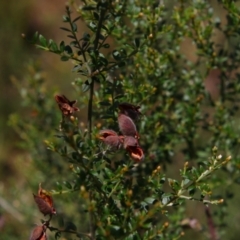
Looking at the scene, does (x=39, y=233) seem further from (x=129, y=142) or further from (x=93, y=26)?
(x=93, y=26)

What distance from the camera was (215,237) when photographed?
2025mm

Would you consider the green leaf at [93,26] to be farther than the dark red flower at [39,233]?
Yes

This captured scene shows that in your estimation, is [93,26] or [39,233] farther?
[93,26]

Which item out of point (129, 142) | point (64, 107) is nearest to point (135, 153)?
point (129, 142)

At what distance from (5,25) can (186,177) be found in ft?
16.0

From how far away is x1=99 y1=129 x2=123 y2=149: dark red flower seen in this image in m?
1.22

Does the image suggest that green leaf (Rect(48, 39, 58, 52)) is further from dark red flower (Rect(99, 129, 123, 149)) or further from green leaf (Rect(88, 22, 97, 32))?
dark red flower (Rect(99, 129, 123, 149))

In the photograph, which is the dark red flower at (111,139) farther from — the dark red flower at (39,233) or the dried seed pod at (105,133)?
the dark red flower at (39,233)

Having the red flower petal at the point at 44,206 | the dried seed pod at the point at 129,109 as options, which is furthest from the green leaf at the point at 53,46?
the red flower petal at the point at 44,206

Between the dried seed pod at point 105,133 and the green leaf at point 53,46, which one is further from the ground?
the green leaf at point 53,46

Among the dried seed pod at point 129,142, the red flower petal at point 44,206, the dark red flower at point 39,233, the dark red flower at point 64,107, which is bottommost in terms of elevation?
the dark red flower at point 39,233

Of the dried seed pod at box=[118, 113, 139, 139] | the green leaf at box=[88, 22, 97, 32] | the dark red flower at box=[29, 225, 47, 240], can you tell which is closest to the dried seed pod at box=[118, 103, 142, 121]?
the dried seed pod at box=[118, 113, 139, 139]

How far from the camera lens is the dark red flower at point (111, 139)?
1.22 metres

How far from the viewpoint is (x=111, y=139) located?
48.1 inches
